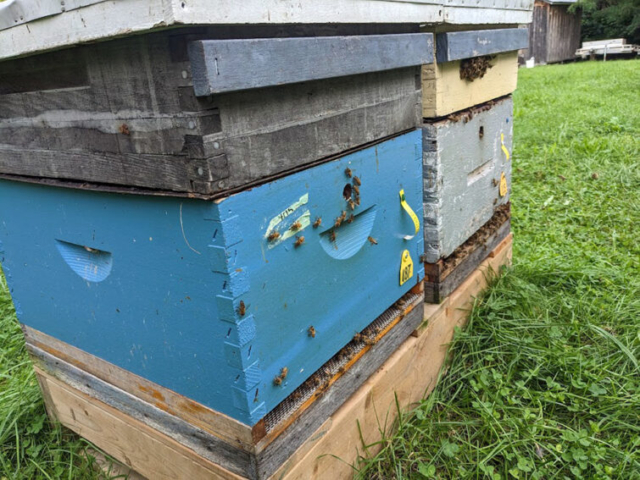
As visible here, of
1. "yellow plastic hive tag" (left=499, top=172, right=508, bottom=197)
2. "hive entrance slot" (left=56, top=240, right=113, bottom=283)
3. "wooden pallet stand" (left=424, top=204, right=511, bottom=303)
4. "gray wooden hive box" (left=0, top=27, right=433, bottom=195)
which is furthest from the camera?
"yellow plastic hive tag" (left=499, top=172, right=508, bottom=197)

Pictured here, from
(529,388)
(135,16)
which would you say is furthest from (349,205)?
(529,388)

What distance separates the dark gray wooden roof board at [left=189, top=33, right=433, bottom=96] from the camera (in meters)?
0.88

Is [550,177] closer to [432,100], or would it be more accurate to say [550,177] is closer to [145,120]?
[432,100]

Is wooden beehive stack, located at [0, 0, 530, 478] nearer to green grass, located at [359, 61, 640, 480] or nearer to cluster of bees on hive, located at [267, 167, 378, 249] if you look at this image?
cluster of bees on hive, located at [267, 167, 378, 249]

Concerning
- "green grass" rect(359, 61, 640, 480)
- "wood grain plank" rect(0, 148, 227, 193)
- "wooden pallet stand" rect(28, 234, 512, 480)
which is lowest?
"green grass" rect(359, 61, 640, 480)

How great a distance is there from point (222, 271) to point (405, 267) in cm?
83

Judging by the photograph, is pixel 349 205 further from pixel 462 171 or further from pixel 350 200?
pixel 462 171

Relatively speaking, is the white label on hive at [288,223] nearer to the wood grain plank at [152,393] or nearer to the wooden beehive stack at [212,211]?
the wooden beehive stack at [212,211]

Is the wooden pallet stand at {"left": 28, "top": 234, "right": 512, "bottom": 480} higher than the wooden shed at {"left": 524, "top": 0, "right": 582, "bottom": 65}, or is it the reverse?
the wooden shed at {"left": 524, "top": 0, "right": 582, "bottom": 65}

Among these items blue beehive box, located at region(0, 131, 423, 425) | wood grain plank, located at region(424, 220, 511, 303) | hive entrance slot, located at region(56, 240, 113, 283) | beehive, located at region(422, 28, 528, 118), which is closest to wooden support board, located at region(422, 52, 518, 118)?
beehive, located at region(422, 28, 528, 118)

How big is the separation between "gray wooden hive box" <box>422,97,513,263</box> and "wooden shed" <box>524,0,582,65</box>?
1906cm

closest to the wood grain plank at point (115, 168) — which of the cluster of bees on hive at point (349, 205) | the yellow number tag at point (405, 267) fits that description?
the cluster of bees on hive at point (349, 205)

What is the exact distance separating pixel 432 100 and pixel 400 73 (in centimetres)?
26

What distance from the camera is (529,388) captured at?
6.49 ft
